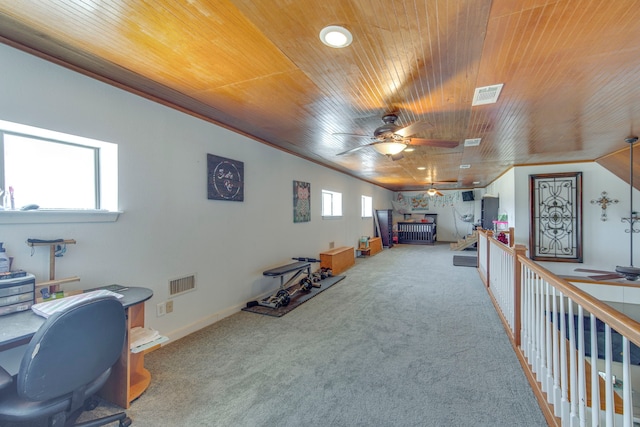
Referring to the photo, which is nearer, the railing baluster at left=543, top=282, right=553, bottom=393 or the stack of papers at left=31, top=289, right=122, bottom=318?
the stack of papers at left=31, top=289, right=122, bottom=318

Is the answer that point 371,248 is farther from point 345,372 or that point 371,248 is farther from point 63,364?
point 63,364

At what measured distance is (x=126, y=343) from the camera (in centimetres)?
195

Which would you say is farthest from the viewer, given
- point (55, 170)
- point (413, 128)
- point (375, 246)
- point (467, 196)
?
point (467, 196)

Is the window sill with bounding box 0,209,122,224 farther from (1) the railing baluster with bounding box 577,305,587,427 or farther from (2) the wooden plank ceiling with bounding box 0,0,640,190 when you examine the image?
(1) the railing baluster with bounding box 577,305,587,427

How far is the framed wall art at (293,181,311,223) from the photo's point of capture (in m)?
5.12

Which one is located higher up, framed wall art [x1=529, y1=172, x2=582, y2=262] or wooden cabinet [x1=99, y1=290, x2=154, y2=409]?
framed wall art [x1=529, y1=172, x2=582, y2=262]

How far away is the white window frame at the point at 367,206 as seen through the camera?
30.6 feet

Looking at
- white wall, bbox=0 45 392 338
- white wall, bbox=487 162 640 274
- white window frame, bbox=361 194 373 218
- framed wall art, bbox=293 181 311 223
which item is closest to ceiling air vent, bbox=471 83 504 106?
white wall, bbox=0 45 392 338

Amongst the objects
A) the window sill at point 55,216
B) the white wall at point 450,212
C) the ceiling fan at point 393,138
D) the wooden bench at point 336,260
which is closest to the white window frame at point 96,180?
the window sill at point 55,216

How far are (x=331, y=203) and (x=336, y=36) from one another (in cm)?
541

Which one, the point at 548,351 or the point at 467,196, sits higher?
the point at 467,196

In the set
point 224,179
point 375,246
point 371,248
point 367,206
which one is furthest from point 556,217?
point 224,179

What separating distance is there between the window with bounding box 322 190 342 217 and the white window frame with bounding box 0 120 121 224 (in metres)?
4.38

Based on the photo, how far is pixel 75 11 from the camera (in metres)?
1.54
